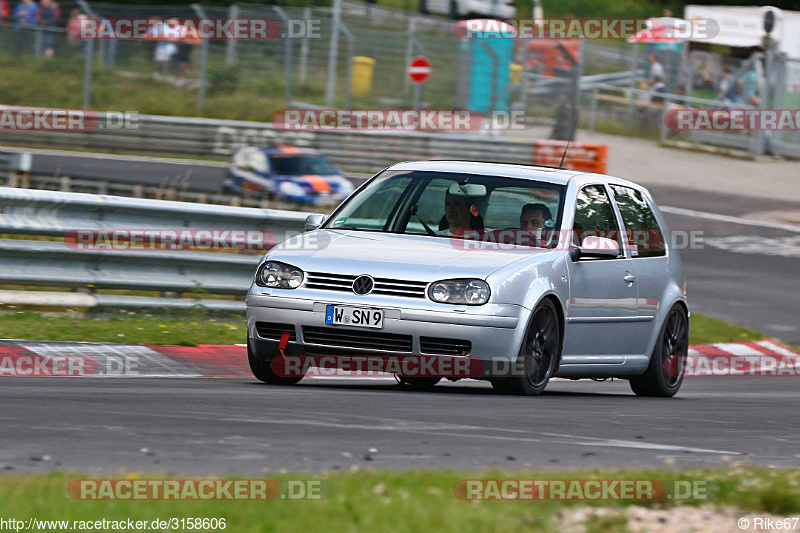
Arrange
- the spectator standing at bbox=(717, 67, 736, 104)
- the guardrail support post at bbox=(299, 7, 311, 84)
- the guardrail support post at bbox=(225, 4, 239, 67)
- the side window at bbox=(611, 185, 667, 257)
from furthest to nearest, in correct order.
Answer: the spectator standing at bbox=(717, 67, 736, 104), the guardrail support post at bbox=(225, 4, 239, 67), the guardrail support post at bbox=(299, 7, 311, 84), the side window at bbox=(611, 185, 667, 257)

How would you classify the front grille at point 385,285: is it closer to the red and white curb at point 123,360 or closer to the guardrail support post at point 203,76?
the red and white curb at point 123,360

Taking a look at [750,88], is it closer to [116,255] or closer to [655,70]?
[655,70]

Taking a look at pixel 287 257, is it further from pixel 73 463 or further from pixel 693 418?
pixel 73 463

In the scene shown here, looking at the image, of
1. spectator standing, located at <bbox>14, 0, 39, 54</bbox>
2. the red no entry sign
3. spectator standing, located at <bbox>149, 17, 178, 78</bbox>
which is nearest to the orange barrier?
the red no entry sign

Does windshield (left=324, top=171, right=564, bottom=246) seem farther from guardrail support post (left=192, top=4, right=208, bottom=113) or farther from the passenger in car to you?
guardrail support post (left=192, top=4, right=208, bottom=113)

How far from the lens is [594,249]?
28.8ft

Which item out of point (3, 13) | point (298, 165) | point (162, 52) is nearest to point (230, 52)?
point (162, 52)

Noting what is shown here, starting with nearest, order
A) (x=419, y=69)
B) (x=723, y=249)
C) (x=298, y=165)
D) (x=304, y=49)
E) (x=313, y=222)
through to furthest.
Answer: (x=313, y=222) → (x=723, y=249) → (x=298, y=165) → (x=419, y=69) → (x=304, y=49)

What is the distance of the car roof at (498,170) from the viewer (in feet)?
29.7

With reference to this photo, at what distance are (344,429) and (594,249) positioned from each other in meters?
3.03

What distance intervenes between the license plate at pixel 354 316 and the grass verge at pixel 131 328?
2.81 meters

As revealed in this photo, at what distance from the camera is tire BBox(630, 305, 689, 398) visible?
32.4ft

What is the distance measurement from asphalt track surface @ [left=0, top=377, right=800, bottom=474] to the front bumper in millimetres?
286

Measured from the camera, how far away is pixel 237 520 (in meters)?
4.15
